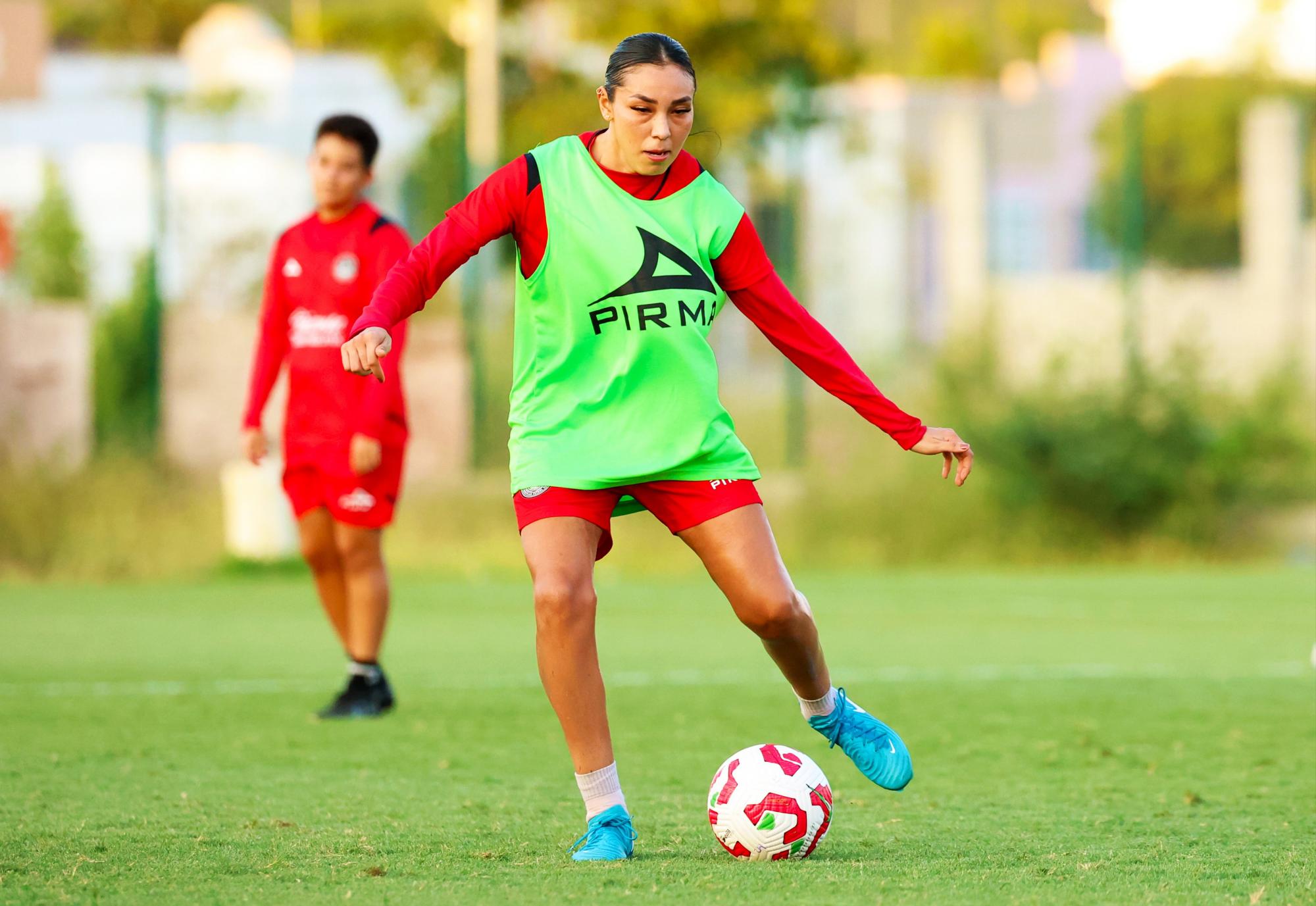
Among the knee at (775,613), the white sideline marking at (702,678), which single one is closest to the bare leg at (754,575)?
the knee at (775,613)

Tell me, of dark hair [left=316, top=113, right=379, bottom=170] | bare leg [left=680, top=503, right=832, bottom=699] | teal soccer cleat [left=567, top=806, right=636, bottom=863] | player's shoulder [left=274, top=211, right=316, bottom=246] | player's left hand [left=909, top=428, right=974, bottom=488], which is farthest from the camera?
player's shoulder [left=274, top=211, right=316, bottom=246]

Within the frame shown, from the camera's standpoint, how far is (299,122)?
16.7m

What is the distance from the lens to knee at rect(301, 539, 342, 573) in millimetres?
7168

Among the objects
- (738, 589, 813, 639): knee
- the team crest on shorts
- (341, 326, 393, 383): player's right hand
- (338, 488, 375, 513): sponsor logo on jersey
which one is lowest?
(738, 589, 813, 639): knee

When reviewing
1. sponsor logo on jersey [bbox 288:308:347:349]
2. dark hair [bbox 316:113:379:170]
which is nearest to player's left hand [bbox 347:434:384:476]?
sponsor logo on jersey [bbox 288:308:347:349]

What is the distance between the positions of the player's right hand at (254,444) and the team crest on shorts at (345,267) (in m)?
0.68

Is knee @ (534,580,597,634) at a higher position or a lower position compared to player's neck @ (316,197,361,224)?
lower

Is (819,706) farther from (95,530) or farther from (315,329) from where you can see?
(95,530)

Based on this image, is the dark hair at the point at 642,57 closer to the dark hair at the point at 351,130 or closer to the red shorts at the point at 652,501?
the red shorts at the point at 652,501

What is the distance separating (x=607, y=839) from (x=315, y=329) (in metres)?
3.35

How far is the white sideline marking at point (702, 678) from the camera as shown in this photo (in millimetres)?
7949

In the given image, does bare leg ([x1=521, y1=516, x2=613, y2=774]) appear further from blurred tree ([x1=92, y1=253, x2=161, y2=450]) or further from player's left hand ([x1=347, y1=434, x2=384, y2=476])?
blurred tree ([x1=92, y1=253, x2=161, y2=450])

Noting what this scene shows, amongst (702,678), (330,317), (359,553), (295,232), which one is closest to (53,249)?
(295,232)

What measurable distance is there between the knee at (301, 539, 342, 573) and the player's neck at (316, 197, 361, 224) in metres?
1.23
